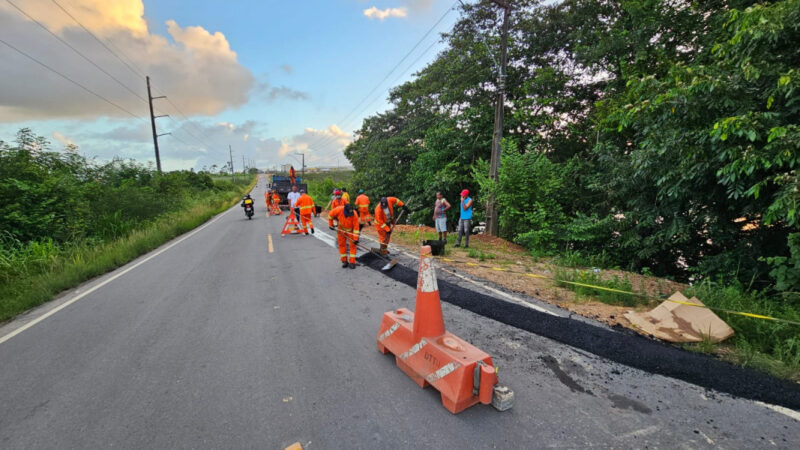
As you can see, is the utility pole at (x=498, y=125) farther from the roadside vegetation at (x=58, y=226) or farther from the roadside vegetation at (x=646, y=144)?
the roadside vegetation at (x=58, y=226)

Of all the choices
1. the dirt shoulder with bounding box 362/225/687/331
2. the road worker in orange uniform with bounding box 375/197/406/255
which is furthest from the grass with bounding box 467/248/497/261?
the road worker in orange uniform with bounding box 375/197/406/255

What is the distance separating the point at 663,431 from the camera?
2.10m

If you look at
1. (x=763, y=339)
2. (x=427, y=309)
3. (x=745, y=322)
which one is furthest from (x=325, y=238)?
(x=763, y=339)

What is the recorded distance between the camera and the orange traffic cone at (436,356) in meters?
2.29

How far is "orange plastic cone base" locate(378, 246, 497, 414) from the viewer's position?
2291 mm

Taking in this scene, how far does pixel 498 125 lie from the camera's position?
10375 mm

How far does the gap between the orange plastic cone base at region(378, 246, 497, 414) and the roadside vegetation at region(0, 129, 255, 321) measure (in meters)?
5.89

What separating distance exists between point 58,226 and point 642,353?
13.7 m

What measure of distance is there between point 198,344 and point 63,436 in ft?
4.25

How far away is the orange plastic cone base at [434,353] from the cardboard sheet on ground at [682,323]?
7.95ft

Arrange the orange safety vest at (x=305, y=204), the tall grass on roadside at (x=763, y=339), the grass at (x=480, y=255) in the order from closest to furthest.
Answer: the tall grass on roadside at (x=763, y=339)
the grass at (x=480, y=255)
the orange safety vest at (x=305, y=204)

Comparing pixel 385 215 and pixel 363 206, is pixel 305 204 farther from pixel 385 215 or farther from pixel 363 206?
pixel 385 215

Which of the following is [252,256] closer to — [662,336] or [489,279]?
[489,279]

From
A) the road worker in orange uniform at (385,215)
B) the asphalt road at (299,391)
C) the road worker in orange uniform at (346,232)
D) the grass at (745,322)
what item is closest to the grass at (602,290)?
the grass at (745,322)
